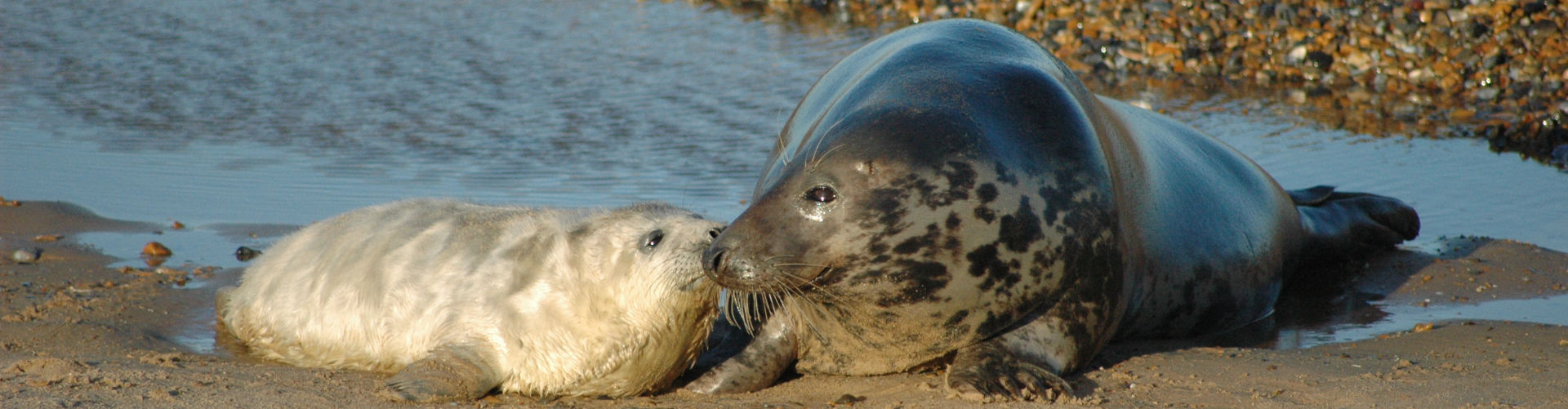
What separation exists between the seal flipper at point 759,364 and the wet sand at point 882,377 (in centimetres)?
5

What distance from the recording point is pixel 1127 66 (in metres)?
11.9

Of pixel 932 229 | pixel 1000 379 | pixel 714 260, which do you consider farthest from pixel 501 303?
pixel 1000 379

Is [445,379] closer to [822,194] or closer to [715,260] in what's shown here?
[715,260]

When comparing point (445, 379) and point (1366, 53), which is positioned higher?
point (445, 379)

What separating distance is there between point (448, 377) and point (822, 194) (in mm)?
1067

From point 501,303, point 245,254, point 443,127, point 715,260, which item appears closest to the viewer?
point 715,260

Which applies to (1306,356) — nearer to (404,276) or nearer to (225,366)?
(404,276)

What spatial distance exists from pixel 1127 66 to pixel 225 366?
346 inches

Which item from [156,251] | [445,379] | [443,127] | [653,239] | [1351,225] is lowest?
[443,127]

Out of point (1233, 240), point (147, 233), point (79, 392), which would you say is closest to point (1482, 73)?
point (1233, 240)

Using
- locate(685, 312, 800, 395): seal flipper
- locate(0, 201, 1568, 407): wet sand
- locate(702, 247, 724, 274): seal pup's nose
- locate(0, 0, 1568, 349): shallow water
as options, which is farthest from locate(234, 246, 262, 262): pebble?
locate(702, 247, 724, 274): seal pup's nose

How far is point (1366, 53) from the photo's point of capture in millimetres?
11016

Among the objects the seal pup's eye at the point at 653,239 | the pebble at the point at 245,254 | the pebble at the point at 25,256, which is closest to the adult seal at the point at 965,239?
the seal pup's eye at the point at 653,239

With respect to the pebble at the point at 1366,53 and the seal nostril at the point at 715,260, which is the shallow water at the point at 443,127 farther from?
the seal nostril at the point at 715,260
